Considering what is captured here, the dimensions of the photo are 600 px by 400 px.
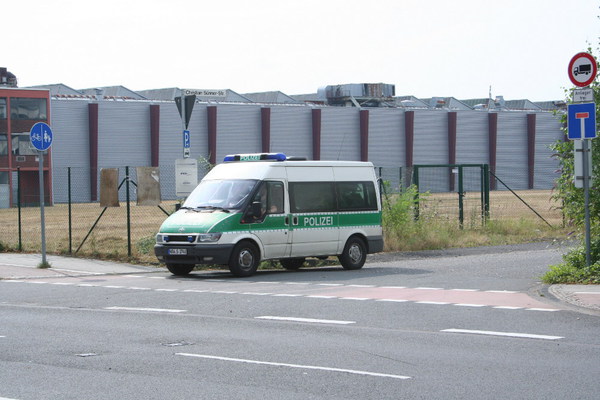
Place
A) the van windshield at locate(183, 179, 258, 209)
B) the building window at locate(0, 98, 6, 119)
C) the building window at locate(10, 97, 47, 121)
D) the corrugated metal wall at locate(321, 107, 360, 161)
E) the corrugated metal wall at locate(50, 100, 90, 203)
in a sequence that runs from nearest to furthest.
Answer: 1. the van windshield at locate(183, 179, 258, 209)
2. the building window at locate(0, 98, 6, 119)
3. the building window at locate(10, 97, 47, 121)
4. the corrugated metal wall at locate(50, 100, 90, 203)
5. the corrugated metal wall at locate(321, 107, 360, 161)

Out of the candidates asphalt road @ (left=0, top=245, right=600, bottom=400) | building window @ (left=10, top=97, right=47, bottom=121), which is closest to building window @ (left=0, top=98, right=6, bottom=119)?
building window @ (left=10, top=97, right=47, bottom=121)

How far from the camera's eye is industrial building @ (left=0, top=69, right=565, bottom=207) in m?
68.1

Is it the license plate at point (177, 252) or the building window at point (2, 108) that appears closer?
the license plate at point (177, 252)

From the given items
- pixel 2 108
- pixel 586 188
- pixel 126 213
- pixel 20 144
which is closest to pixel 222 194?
pixel 586 188

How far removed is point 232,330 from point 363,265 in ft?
31.6

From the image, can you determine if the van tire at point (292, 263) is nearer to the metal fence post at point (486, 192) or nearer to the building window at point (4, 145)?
the metal fence post at point (486, 192)

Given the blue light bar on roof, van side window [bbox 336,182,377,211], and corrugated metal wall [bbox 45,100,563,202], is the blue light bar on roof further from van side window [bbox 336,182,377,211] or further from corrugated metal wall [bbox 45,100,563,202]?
corrugated metal wall [bbox 45,100,563,202]

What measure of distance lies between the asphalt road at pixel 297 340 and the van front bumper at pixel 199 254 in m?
0.43

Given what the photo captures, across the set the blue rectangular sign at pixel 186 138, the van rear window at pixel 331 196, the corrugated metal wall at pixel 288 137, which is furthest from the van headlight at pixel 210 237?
the corrugated metal wall at pixel 288 137

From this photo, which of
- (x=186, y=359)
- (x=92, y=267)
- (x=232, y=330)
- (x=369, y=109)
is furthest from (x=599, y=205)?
(x=369, y=109)

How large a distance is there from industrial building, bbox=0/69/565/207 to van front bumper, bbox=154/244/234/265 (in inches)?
1848

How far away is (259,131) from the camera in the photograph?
76.5 m

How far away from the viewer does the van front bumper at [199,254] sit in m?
17.2

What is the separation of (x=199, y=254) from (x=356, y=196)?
4235mm
